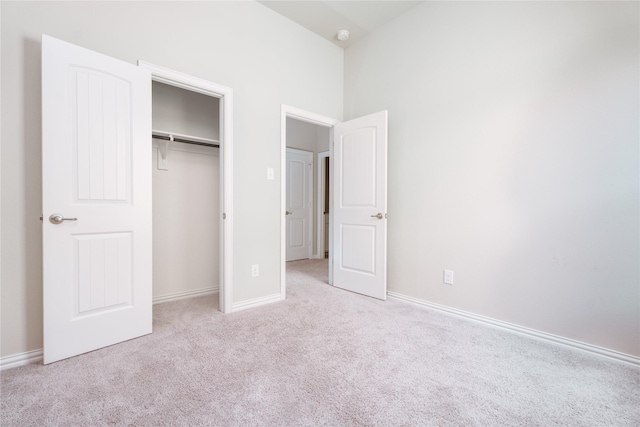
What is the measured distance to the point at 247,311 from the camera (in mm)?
2557

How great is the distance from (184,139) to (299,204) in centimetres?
266

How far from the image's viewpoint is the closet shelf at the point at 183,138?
8.42 ft

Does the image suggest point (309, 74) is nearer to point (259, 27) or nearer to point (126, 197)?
point (259, 27)

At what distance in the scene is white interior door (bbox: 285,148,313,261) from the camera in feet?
16.5

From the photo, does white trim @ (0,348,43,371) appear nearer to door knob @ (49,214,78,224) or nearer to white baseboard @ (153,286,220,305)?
door knob @ (49,214,78,224)

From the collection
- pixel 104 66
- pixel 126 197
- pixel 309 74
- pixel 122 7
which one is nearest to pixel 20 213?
pixel 126 197

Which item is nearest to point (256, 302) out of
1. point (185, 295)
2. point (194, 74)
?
point (185, 295)

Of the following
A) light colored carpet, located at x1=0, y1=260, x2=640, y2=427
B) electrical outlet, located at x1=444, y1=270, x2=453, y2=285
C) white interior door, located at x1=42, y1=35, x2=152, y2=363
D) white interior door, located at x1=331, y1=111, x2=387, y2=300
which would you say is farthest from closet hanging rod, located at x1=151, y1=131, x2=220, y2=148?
electrical outlet, located at x1=444, y1=270, x2=453, y2=285

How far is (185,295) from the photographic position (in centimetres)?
294

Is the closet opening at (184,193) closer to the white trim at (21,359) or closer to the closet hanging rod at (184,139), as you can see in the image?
the closet hanging rod at (184,139)

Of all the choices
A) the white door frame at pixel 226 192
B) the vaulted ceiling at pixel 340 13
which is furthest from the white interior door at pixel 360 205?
the white door frame at pixel 226 192

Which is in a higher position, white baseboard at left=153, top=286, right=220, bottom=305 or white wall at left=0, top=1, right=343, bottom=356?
white wall at left=0, top=1, right=343, bottom=356

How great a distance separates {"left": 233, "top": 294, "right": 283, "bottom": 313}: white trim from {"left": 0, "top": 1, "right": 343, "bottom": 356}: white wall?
33mm

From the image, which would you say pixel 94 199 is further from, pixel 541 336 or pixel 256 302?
pixel 541 336
